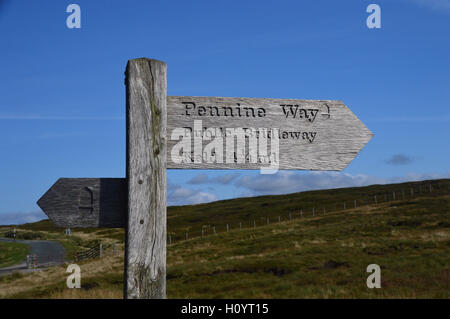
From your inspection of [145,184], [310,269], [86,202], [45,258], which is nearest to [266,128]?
[145,184]

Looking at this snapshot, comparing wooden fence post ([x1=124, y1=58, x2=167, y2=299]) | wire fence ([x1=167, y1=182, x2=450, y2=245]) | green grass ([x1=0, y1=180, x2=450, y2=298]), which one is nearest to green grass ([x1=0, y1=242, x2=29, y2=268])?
green grass ([x1=0, y1=180, x2=450, y2=298])

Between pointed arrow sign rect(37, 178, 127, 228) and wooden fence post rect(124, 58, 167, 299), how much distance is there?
0.23 meters

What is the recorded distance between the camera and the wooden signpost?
3.72m

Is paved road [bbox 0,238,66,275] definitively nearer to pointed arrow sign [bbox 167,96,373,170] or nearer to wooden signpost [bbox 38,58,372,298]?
wooden signpost [bbox 38,58,372,298]

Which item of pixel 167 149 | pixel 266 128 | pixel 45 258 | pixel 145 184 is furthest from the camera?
pixel 45 258

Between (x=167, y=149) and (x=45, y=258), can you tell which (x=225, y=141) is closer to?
(x=167, y=149)

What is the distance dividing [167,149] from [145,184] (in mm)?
388

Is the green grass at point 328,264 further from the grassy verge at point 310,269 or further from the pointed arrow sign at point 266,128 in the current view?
the pointed arrow sign at point 266,128

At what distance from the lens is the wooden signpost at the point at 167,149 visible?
372 cm

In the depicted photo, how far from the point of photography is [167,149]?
388 centimetres

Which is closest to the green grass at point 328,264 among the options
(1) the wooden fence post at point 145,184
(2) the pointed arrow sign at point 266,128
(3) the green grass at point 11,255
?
(2) the pointed arrow sign at point 266,128

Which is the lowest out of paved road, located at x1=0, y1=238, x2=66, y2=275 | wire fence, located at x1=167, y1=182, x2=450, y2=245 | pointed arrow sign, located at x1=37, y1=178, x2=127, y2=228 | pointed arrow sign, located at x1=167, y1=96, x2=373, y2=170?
paved road, located at x1=0, y1=238, x2=66, y2=275

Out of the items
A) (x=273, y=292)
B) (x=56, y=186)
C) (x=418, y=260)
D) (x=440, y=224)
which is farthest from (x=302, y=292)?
(x=440, y=224)
